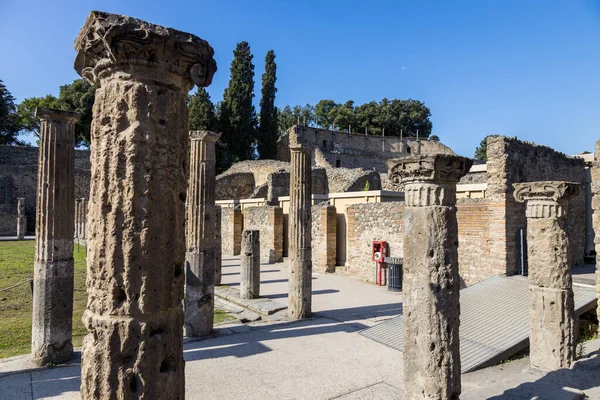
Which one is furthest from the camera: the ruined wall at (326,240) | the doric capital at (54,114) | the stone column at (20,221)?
the stone column at (20,221)

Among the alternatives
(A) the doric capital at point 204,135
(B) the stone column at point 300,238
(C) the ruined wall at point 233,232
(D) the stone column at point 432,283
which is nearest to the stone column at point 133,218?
(D) the stone column at point 432,283

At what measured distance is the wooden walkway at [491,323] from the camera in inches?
234

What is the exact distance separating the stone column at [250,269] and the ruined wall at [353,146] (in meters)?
25.6

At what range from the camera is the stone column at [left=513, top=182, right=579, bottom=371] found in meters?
5.40

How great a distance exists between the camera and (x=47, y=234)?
5691mm

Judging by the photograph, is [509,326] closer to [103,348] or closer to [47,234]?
[103,348]

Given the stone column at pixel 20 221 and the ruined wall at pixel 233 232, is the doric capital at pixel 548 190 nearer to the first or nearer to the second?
the ruined wall at pixel 233 232

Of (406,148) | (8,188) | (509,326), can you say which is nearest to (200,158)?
(509,326)

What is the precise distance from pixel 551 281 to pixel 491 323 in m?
1.71

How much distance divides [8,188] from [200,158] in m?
32.3

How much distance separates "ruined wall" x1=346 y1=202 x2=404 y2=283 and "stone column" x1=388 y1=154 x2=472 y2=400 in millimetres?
8351

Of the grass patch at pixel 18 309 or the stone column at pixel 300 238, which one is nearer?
the grass patch at pixel 18 309

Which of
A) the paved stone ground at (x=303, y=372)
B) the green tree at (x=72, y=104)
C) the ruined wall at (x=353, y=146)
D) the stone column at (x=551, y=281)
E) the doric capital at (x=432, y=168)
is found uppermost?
the green tree at (x=72, y=104)

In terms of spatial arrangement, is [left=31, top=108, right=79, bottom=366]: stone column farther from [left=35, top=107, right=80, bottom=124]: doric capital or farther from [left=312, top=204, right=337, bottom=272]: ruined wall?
[left=312, top=204, right=337, bottom=272]: ruined wall
